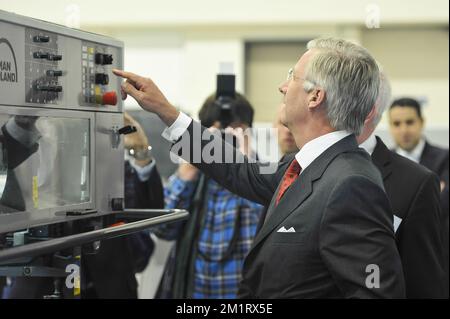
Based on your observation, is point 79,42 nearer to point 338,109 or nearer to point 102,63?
point 102,63

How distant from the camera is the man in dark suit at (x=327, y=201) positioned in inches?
46.9

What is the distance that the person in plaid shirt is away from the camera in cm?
219

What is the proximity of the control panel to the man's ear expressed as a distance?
0.39m

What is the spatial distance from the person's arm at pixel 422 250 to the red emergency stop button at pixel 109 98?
0.72 metres

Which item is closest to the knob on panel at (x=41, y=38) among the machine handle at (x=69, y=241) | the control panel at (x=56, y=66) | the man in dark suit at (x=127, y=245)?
the control panel at (x=56, y=66)

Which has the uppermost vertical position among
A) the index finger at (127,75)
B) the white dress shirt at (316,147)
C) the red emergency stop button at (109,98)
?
the index finger at (127,75)

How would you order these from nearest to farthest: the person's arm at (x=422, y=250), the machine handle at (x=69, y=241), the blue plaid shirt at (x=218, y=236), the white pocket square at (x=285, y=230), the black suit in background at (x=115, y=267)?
the machine handle at (x=69, y=241), the white pocket square at (x=285, y=230), the person's arm at (x=422, y=250), the black suit in background at (x=115, y=267), the blue plaid shirt at (x=218, y=236)

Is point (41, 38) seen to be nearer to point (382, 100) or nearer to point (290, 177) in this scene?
point (290, 177)

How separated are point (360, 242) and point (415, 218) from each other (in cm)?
46

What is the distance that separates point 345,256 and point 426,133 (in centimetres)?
317

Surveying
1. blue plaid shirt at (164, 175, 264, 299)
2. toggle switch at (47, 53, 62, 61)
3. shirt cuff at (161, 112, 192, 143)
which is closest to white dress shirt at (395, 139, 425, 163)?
blue plaid shirt at (164, 175, 264, 299)

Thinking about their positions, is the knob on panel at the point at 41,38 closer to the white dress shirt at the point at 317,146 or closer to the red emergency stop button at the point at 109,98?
the red emergency stop button at the point at 109,98

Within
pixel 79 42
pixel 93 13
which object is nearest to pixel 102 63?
pixel 79 42
